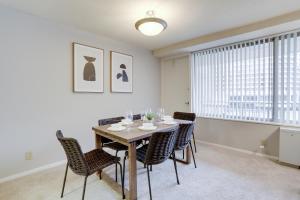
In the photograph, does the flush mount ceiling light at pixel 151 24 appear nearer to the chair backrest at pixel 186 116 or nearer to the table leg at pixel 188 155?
the chair backrest at pixel 186 116

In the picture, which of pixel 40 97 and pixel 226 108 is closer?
pixel 40 97

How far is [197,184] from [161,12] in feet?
7.99

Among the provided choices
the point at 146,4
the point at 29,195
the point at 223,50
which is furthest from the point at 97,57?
the point at 223,50

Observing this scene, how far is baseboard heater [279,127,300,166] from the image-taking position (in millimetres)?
2609

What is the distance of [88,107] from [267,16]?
3.38 meters

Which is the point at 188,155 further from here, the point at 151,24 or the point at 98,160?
the point at 151,24

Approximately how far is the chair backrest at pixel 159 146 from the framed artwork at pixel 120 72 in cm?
208

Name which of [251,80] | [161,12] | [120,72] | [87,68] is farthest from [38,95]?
[251,80]

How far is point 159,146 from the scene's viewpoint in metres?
1.87

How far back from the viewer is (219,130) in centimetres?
375

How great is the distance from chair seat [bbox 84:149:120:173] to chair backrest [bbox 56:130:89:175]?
9 cm

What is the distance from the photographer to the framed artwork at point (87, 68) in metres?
3.01

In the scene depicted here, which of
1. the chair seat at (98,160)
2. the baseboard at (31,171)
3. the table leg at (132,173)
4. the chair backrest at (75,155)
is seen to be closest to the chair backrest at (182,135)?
the table leg at (132,173)

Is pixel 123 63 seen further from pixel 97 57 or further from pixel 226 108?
pixel 226 108
